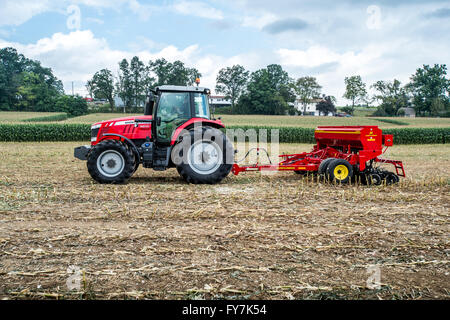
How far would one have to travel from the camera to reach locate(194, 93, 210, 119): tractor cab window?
852 centimetres

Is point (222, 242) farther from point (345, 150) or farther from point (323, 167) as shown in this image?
point (345, 150)

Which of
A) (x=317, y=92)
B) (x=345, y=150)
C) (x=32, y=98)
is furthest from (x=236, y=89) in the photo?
(x=345, y=150)

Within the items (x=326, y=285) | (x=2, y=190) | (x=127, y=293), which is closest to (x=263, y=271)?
(x=326, y=285)

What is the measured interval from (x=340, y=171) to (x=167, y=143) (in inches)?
159

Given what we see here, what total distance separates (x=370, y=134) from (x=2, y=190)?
318 inches

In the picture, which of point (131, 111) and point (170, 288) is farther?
point (131, 111)

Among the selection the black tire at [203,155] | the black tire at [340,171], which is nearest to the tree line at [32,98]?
the black tire at [203,155]

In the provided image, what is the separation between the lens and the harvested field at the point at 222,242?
3.32 metres

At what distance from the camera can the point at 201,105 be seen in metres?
8.61

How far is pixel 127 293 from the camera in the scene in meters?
3.15

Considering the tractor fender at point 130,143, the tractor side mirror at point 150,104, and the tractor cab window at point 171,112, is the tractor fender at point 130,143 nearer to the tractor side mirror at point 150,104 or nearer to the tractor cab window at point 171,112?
the tractor cab window at point 171,112

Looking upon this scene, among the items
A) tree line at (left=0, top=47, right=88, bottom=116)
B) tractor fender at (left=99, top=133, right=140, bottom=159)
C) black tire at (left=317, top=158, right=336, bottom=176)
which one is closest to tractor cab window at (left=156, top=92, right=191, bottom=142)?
tractor fender at (left=99, top=133, right=140, bottom=159)
